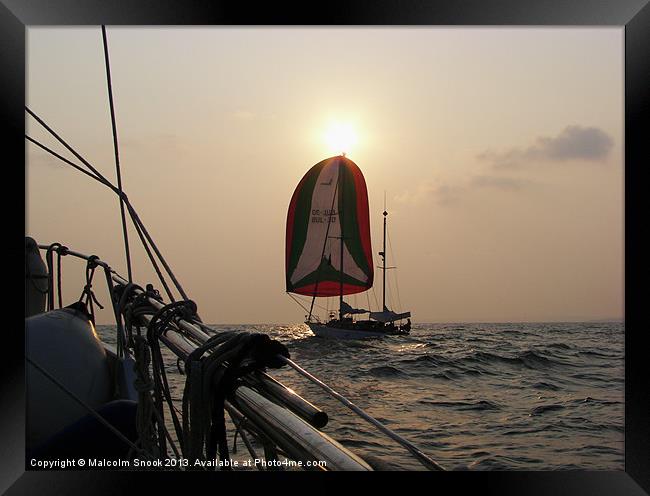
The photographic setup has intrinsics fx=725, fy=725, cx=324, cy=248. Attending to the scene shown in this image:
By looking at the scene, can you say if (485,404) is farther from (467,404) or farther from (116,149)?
(116,149)

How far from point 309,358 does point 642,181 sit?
17882mm

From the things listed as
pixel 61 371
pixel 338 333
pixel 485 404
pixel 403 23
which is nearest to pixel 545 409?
pixel 485 404

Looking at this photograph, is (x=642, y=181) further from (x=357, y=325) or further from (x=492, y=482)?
(x=357, y=325)

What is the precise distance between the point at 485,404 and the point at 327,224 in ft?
44.0

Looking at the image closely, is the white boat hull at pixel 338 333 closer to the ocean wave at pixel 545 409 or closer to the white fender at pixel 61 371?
the ocean wave at pixel 545 409

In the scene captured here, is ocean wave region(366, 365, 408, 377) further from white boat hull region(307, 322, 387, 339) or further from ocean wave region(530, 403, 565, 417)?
white boat hull region(307, 322, 387, 339)

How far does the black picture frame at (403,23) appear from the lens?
Answer: 75.2 inches

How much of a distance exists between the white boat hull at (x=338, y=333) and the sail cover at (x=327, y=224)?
2192 mm

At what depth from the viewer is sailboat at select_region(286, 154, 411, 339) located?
22.5 m

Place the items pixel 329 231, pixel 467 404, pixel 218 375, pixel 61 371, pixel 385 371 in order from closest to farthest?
pixel 218 375
pixel 61 371
pixel 467 404
pixel 385 371
pixel 329 231

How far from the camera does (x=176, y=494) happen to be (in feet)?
6.20

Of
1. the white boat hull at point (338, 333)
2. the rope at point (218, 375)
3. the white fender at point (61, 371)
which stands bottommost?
the white boat hull at point (338, 333)

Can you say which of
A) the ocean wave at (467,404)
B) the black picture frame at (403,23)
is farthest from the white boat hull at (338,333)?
the black picture frame at (403,23)

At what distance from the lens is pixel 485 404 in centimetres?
954
